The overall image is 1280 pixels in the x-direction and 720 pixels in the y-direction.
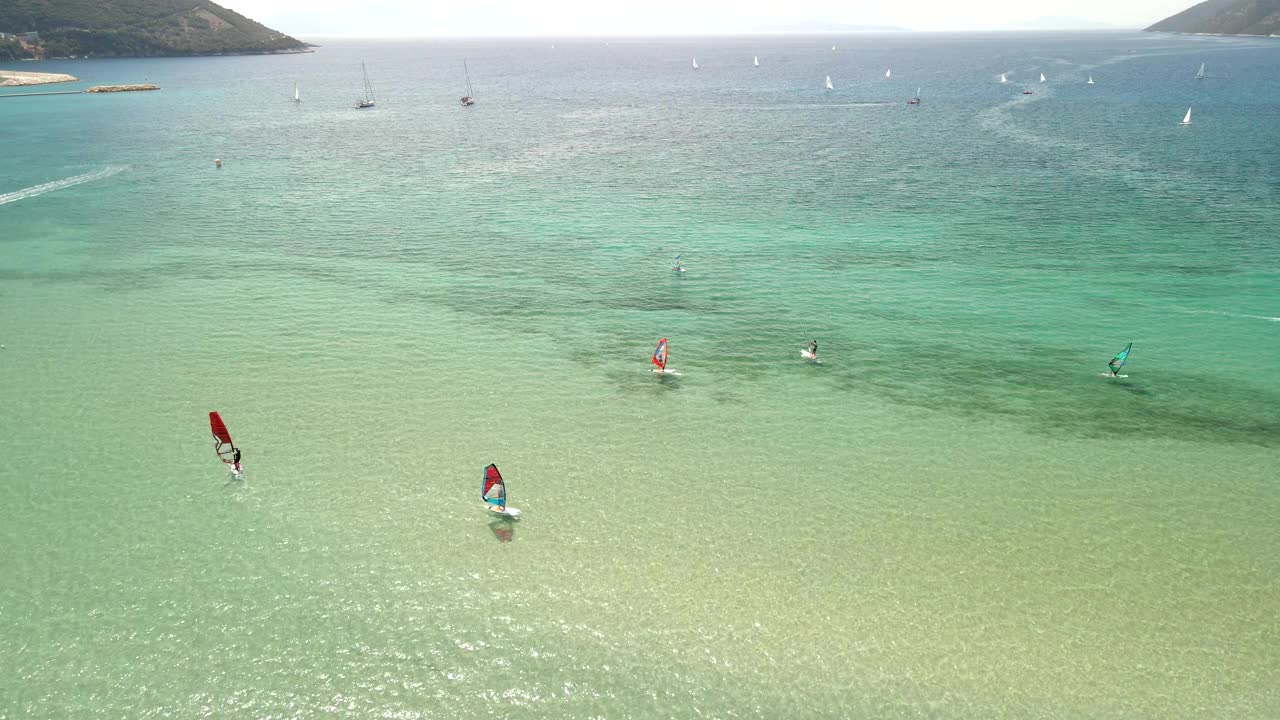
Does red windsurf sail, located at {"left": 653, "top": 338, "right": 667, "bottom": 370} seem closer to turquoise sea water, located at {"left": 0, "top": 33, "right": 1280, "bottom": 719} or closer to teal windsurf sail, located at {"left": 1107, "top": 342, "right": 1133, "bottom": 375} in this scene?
turquoise sea water, located at {"left": 0, "top": 33, "right": 1280, "bottom": 719}

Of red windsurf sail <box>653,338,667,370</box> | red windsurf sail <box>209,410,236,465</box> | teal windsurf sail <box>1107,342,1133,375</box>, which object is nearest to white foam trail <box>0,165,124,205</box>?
red windsurf sail <box>209,410,236,465</box>

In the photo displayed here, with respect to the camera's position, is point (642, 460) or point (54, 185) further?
point (54, 185)

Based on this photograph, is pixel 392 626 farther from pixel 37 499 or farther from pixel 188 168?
pixel 188 168

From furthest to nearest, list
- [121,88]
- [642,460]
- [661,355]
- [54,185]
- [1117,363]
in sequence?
[121,88] → [54,185] → [1117,363] → [661,355] → [642,460]

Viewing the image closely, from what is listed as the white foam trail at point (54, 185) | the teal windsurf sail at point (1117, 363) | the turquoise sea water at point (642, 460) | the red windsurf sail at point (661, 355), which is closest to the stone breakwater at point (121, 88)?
the white foam trail at point (54, 185)

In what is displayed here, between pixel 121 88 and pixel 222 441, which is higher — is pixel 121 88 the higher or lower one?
the higher one

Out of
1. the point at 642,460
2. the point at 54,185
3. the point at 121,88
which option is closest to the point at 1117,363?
the point at 642,460

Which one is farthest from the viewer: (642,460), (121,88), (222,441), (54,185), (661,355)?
(121,88)

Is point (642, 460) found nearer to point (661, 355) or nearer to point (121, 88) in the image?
point (661, 355)

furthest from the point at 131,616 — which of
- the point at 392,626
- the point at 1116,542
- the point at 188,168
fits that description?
the point at 188,168
